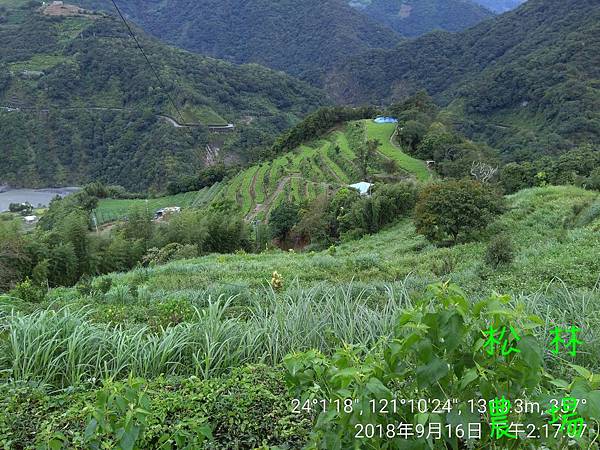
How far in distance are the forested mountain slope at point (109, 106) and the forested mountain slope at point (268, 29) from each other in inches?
1749

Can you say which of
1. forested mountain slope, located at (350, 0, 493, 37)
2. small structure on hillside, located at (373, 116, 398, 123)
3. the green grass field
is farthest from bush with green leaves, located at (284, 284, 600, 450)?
forested mountain slope, located at (350, 0, 493, 37)

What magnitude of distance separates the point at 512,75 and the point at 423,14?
136 m

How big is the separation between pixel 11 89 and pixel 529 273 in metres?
76.5

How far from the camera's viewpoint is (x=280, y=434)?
189cm

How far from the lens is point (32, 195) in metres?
52.2

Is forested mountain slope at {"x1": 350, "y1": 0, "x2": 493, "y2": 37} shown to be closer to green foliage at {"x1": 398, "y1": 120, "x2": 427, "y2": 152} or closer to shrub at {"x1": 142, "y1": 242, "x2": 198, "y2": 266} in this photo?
green foliage at {"x1": 398, "y1": 120, "x2": 427, "y2": 152}

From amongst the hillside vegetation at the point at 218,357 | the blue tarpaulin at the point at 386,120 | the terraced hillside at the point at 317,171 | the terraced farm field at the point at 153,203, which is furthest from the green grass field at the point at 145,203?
the hillside vegetation at the point at 218,357

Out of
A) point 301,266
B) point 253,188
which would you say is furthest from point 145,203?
point 301,266

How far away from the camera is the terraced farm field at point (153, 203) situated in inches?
1441

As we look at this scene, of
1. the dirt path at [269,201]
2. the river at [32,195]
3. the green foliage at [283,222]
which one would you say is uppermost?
the green foliage at [283,222]

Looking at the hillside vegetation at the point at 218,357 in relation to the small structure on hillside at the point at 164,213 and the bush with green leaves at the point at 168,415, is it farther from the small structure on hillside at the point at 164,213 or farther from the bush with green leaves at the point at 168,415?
the small structure on hillside at the point at 164,213

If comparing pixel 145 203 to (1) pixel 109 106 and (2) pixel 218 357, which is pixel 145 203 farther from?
(2) pixel 218 357

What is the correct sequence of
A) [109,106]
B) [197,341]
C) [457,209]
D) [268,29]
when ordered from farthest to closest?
[268,29], [109,106], [457,209], [197,341]

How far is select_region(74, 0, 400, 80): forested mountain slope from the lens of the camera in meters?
125
